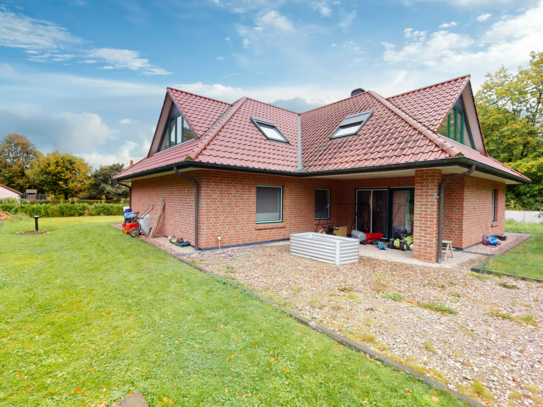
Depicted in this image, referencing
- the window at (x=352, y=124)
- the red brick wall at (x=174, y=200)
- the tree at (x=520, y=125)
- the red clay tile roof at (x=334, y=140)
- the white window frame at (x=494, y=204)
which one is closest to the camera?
the red clay tile roof at (x=334, y=140)

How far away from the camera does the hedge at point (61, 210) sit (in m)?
19.6

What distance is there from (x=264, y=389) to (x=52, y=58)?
18.4 m

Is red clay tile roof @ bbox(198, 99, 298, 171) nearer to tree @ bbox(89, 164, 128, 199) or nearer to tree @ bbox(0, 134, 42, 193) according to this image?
tree @ bbox(89, 164, 128, 199)

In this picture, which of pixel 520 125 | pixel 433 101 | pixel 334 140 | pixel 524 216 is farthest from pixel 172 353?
pixel 520 125

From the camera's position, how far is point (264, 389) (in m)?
2.37

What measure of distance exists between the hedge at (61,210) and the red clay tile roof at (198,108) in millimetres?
17273

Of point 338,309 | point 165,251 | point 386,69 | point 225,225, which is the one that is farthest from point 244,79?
point 338,309

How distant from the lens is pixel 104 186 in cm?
3869

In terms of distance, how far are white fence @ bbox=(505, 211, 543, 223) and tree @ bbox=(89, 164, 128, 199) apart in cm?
4578

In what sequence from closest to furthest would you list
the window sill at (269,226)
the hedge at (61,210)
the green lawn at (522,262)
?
the green lawn at (522,262) → the window sill at (269,226) → the hedge at (61,210)

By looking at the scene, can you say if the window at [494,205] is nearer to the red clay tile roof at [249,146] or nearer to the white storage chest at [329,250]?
the white storage chest at [329,250]

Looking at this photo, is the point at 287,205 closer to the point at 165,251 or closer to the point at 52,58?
the point at 165,251

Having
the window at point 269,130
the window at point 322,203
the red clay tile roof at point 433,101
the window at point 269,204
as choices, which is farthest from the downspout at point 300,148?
the red clay tile roof at point 433,101

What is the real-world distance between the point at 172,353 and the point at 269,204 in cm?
745
